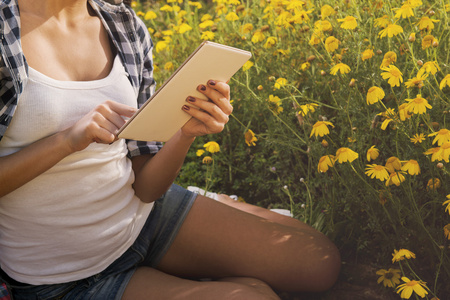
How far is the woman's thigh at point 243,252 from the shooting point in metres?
1.65

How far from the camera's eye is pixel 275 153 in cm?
226

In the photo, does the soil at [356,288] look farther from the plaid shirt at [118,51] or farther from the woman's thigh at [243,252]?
the plaid shirt at [118,51]

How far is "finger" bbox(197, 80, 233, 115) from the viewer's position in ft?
4.28

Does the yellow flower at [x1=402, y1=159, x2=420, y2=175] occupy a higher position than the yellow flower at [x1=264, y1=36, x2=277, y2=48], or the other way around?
the yellow flower at [x1=402, y1=159, x2=420, y2=175]

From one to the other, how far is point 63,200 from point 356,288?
95 cm

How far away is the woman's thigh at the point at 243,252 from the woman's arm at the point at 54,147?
0.49m

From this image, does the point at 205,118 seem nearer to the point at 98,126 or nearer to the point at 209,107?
the point at 209,107

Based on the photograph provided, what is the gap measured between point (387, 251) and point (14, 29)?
4.08 feet

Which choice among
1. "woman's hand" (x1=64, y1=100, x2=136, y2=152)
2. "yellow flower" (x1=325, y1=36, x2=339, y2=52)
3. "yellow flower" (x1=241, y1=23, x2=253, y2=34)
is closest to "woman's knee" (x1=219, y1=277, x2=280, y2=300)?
"woman's hand" (x1=64, y1=100, x2=136, y2=152)

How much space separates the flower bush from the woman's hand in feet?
2.08

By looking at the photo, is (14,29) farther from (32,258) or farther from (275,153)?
(275,153)

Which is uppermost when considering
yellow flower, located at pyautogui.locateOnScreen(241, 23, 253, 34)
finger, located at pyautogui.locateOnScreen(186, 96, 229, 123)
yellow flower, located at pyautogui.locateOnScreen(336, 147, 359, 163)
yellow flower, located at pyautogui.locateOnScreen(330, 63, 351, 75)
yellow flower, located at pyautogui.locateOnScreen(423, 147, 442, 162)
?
finger, located at pyautogui.locateOnScreen(186, 96, 229, 123)

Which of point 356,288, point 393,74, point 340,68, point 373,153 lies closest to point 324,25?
point 340,68

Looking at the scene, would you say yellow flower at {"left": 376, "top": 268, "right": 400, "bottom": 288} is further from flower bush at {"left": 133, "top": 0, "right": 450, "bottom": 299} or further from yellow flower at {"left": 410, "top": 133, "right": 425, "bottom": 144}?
yellow flower at {"left": 410, "top": 133, "right": 425, "bottom": 144}
